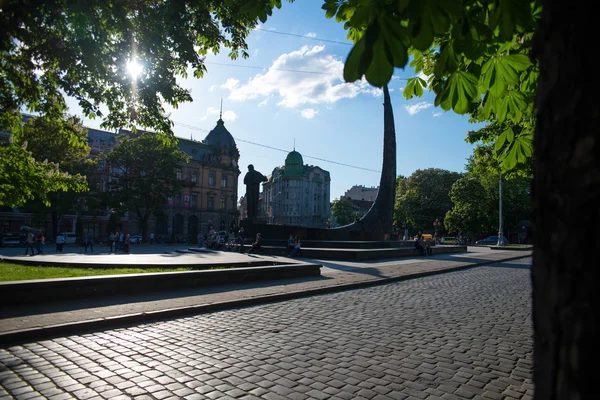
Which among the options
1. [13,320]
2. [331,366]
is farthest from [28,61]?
[331,366]

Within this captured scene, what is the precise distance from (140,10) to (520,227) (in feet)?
228

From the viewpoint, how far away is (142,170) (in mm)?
50000

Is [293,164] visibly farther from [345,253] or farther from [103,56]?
[103,56]

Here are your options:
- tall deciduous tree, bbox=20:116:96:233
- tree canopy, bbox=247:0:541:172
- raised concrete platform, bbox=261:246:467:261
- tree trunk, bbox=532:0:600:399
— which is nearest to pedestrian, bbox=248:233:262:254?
raised concrete platform, bbox=261:246:467:261

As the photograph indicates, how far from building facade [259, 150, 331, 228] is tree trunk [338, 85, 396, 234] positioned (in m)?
79.1

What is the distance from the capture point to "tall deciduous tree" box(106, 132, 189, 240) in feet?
161

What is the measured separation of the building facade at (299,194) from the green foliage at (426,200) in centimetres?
3949

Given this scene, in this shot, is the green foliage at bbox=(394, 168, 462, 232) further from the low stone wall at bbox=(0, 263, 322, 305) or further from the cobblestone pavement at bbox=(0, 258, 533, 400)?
the cobblestone pavement at bbox=(0, 258, 533, 400)

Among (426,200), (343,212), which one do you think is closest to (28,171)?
(426,200)

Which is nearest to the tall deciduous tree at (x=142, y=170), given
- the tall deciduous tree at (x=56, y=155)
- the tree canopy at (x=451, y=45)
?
the tall deciduous tree at (x=56, y=155)

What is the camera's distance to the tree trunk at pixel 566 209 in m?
1.07

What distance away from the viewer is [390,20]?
65.4 inches

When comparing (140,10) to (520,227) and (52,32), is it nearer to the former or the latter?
(52,32)

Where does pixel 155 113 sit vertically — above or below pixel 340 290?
above
